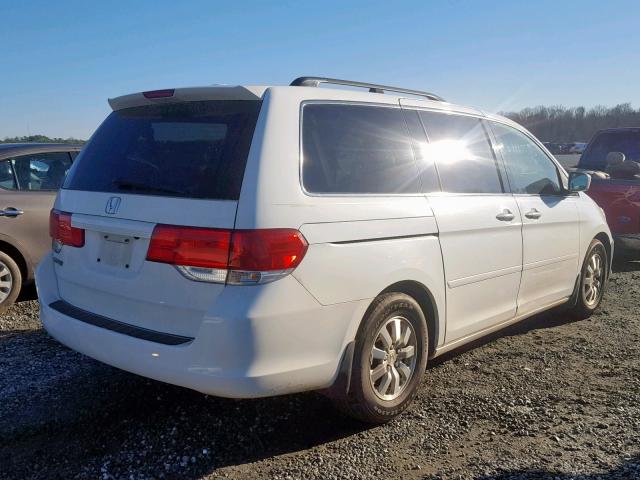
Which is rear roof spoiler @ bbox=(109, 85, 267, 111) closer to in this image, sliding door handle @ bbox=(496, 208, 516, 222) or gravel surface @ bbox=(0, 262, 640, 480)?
gravel surface @ bbox=(0, 262, 640, 480)

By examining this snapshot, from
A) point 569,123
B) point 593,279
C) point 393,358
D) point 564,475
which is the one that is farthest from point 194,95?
point 569,123

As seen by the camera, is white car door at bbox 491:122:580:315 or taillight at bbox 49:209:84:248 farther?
white car door at bbox 491:122:580:315

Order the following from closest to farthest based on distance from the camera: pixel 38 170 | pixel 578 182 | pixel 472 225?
pixel 472 225 → pixel 578 182 → pixel 38 170

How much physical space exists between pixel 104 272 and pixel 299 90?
143 centimetres

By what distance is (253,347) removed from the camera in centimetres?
278

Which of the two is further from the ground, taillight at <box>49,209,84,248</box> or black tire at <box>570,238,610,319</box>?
taillight at <box>49,209,84,248</box>

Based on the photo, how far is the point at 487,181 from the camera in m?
4.41

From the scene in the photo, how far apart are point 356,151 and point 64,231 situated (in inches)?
69.5

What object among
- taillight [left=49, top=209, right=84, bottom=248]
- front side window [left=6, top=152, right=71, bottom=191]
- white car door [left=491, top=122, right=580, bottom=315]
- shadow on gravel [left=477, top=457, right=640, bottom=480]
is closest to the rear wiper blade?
→ taillight [left=49, top=209, right=84, bottom=248]

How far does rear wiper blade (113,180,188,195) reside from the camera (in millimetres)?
3002

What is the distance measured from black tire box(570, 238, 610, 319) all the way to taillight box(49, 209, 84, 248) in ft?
14.4

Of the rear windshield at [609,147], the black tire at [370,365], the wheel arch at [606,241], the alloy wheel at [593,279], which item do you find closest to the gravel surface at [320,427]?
the black tire at [370,365]

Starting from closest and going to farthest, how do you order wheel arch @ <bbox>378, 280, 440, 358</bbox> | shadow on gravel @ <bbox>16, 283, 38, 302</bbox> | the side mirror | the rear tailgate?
the rear tailgate
wheel arch @ <bbox>378, 280, 440, 358</bbox>
the side mirror
shadow on gravel @ <bbox>16, 283, 38, 302</bbox>

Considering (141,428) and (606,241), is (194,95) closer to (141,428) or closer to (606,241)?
(141,428)
